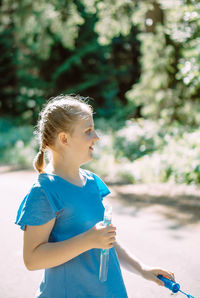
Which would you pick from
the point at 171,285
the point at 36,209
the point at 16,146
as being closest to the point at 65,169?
the point at 36,209

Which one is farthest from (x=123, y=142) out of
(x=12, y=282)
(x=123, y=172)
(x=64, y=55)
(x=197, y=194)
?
(x=64, y=55)

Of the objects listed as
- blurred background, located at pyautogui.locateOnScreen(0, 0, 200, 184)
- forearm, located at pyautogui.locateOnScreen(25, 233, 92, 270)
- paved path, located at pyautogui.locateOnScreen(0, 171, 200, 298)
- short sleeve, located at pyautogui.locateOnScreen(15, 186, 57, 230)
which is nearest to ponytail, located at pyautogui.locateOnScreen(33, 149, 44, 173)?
short sleeve, located at pyautogui.locateOnScreen(15, 186, 57, 230)

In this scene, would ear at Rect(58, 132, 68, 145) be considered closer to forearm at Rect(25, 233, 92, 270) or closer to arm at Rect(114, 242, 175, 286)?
forearm at Rect(25, 233, 92, 270)

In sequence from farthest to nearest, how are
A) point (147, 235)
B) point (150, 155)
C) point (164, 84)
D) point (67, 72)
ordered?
point (67, 72) → point (164, 84) → point (150, 155) → point (147, 235)

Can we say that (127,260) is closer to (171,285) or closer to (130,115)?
(171,285)

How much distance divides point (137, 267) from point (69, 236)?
384 mm

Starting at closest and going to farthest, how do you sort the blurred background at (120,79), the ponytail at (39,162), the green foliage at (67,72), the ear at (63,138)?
the ear at (63,138), the ponytail at (39,162), the blurred background at (120,79), the green foliage at (67,72)

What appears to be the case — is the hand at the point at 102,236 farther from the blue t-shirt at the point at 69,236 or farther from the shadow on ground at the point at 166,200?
the shadow on ground at the point at 166,200

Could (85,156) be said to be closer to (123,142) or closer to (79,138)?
(79,138)

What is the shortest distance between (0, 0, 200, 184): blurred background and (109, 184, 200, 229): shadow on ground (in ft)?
1.47

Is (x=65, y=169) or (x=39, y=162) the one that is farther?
(x=39, y=162)

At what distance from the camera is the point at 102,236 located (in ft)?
4.92

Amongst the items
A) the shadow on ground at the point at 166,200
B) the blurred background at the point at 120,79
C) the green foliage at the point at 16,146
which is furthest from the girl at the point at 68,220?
the green foliage at the point at 16,146

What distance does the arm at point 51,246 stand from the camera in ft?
5.00
